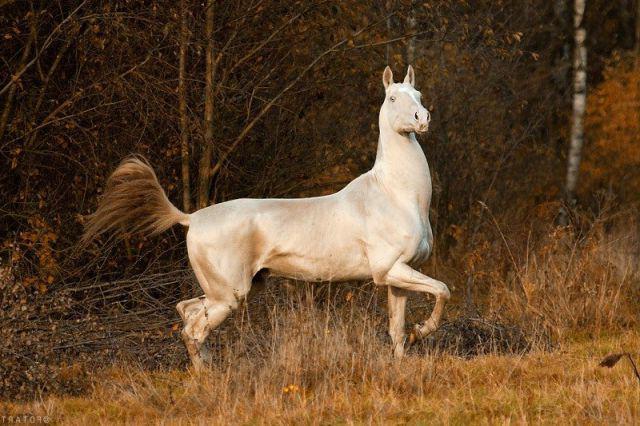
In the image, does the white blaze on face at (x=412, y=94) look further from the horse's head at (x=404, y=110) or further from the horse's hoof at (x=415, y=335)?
the horse's hoof at (x=415, y=335)

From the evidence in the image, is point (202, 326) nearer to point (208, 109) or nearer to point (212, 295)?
point (212, 295)

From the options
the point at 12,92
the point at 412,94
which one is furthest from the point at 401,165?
the point at 12,92

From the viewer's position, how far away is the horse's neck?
8336 millimetres

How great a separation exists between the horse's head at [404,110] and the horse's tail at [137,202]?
5.58 ft

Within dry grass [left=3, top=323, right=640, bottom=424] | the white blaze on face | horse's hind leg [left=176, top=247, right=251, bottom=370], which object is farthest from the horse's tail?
the white blaze on face

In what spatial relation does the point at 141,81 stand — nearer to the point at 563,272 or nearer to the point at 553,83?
the point at 563,272

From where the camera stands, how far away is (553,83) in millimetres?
25484

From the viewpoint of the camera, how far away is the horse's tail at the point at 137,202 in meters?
8.55

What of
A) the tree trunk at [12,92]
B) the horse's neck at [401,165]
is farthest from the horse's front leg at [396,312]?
the tree trunk at [12,92]

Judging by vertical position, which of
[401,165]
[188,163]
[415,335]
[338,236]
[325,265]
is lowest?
[415,335]

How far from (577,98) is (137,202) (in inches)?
547

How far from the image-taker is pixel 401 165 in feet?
27.5

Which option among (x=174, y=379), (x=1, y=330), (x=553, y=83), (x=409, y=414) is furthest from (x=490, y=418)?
(x=553, y=83)

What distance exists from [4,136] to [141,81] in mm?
1370
